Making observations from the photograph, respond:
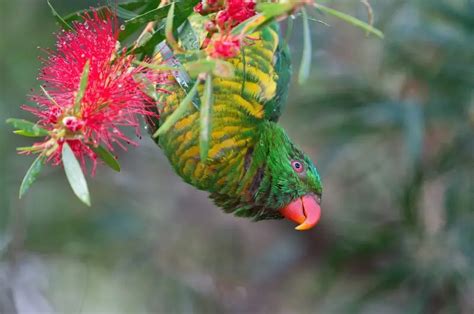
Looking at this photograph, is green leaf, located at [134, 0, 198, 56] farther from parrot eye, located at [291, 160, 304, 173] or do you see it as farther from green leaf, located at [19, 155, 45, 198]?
parrot eye, located at [291, 160, 304, 173]

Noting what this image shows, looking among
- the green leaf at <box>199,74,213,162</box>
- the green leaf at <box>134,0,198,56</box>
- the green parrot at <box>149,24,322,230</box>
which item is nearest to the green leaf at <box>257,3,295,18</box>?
the green leaf at <box>199,74,213,162</box>

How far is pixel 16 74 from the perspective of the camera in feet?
10.0

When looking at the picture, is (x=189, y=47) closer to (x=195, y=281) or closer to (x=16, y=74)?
(x=16, y=74)

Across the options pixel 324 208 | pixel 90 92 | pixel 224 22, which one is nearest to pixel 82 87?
pixel 90 92

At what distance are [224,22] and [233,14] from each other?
0.02 metres

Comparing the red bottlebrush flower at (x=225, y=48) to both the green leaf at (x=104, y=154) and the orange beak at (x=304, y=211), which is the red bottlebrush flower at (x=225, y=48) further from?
the orange beak at (x=304, y=211)

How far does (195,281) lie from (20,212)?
94cm

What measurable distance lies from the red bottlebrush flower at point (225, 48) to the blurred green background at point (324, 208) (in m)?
1.73

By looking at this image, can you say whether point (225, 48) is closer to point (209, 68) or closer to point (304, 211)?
point (209, 68)

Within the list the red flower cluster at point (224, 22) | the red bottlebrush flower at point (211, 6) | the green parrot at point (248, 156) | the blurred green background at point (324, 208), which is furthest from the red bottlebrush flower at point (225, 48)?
the blurred green background at point (324, 208)

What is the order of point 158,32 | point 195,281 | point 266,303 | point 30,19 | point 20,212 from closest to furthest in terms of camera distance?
point 158,32 → point 20,212 → point 30,19 → point 195,281 → point 266,303

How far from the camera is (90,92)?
1167 mm

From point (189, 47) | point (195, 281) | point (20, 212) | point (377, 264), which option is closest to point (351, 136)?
point (377, 264)

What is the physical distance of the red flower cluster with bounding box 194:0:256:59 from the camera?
1.03 m
